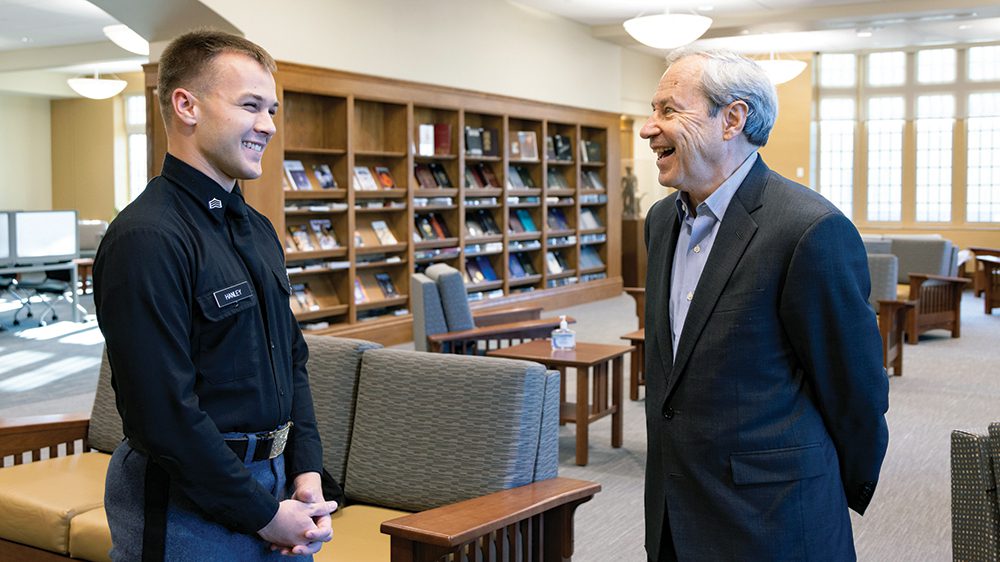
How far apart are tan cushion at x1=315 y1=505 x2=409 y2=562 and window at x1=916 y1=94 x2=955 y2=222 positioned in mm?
14545

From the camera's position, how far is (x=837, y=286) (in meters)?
1.72

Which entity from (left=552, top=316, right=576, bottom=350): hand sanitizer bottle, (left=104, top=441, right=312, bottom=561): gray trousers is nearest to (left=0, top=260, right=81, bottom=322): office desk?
(left=552, top=316, right=576, bottom=350): hand sanitizer bottle

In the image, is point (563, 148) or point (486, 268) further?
point (563, 148)

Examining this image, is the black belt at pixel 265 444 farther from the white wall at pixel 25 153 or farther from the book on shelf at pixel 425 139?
the white wall at pixel 25 153

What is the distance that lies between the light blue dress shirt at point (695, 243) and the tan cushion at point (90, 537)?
1920mm

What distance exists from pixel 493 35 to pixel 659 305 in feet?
28.4

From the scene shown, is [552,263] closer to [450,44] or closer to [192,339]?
[450,44]

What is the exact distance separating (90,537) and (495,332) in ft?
11.2

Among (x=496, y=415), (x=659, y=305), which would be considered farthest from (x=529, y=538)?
(x=659, y=305)

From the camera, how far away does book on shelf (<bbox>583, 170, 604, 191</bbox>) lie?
12586 mm

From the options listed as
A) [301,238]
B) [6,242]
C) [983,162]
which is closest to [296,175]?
[301,238]

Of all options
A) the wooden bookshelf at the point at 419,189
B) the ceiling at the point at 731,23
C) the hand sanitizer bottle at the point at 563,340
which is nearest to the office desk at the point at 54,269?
the ceiling at the point at 731,23

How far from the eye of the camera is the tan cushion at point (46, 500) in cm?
300

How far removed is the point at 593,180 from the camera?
12656 mm
